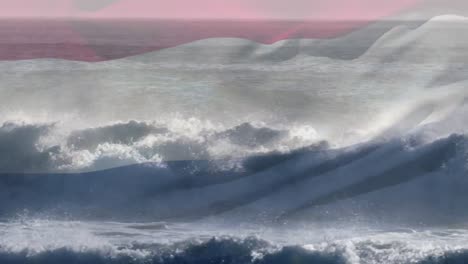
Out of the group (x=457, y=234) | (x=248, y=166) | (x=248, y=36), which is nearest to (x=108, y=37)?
(x=248, y=36)

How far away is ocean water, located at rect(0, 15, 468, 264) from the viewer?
165 inches

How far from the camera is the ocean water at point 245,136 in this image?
419 cm

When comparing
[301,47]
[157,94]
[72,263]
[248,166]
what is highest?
[301,47]

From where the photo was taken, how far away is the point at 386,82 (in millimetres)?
4352

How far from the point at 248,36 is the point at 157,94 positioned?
73cm

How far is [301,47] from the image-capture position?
4332mm

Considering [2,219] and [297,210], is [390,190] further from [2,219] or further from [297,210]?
[2,219]

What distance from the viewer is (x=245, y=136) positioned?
4.22 metres

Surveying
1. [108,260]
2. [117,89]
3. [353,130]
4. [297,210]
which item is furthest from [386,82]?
[108,260]

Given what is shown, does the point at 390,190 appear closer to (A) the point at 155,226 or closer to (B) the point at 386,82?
(B) the point at 386,82

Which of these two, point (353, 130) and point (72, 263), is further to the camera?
point (353, 130)

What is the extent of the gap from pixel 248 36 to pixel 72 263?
1835 mm

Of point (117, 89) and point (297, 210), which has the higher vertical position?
point (117, 89)

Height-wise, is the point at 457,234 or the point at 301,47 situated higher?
the point at 301,47
